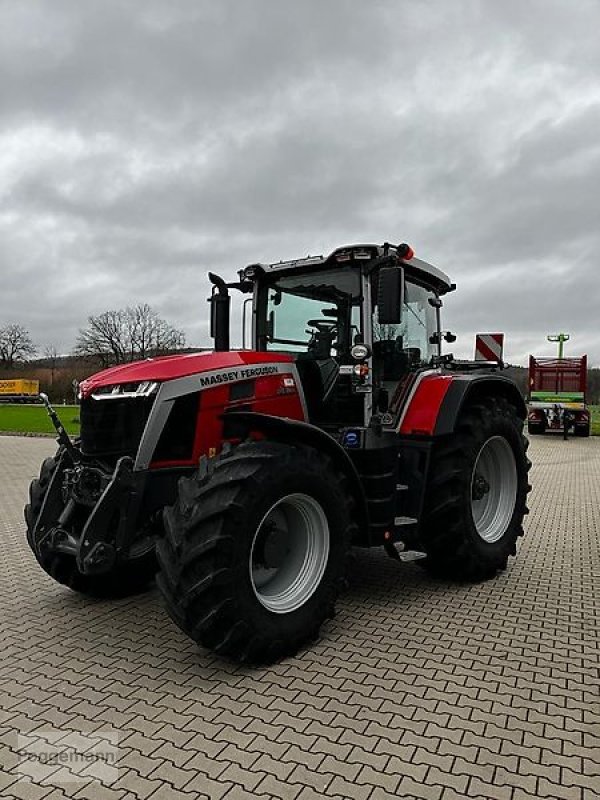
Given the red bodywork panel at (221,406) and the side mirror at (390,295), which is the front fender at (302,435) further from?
the side mirror at (390,295)

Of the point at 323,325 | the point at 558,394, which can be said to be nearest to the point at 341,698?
the point at 323,325

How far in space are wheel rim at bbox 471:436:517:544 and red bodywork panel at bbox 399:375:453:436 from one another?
0.78 metres

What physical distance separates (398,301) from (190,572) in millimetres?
2071

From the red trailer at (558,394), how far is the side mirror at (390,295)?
16915 millimetres

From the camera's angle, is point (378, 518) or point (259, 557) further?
point (378, 518)

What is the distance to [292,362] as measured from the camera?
4.48 m

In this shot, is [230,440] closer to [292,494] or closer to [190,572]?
[292,494]

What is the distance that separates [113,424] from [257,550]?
1136 millimetres

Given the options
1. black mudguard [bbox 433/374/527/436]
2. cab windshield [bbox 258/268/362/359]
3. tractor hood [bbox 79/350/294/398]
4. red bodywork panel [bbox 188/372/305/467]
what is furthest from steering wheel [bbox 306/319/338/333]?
black mudguard [bbox 433/374/527/436]

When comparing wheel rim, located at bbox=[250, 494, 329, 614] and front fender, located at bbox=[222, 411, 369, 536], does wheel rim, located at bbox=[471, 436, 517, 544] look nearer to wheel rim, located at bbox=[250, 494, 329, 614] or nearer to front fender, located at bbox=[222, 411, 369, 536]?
front fender, located at bbox=[222, 411, 369, 536]

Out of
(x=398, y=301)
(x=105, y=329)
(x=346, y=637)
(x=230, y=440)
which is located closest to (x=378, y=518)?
(x=346, y=637)

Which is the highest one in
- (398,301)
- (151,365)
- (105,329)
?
(105,329)

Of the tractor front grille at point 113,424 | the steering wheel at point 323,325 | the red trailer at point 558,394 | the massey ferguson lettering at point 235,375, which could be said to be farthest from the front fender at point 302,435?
the red trailer at point 558,394

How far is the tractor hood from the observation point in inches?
149
